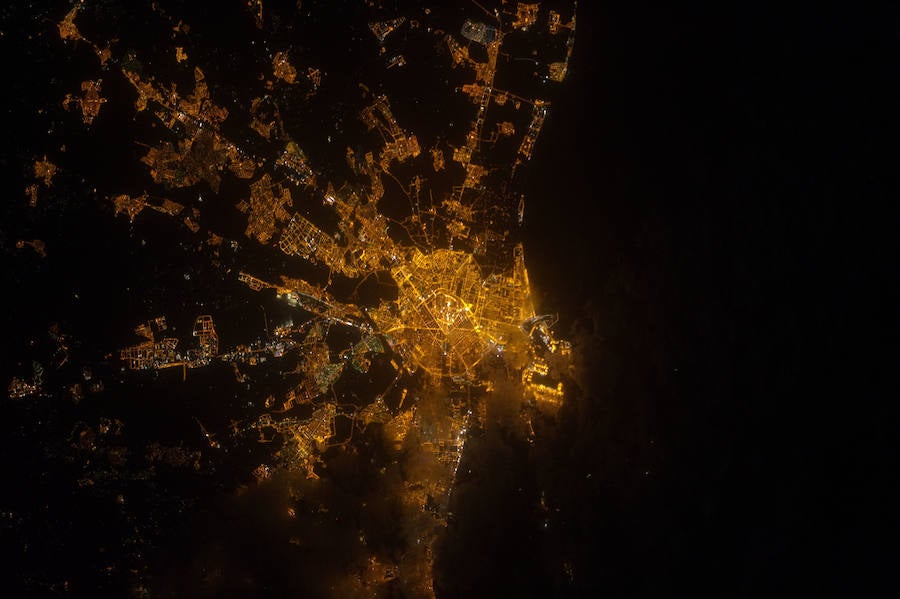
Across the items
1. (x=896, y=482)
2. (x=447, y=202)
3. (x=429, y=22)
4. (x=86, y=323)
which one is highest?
(x=429, y=22)

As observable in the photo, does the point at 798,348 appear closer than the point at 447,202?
Yes

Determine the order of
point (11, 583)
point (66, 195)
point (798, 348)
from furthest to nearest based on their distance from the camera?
point (11, 583), point (66, 195), point (798, 348)

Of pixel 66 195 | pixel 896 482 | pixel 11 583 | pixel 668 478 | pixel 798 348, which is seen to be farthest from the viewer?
pixel 11 583

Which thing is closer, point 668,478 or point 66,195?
point 668,478

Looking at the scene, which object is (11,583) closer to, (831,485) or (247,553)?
(247,553)

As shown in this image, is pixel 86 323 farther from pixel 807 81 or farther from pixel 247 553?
pixel 807 81

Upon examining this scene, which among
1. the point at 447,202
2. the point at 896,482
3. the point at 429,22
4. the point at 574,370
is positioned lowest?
the point at 896,482

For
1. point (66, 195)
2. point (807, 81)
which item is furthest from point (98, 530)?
point (807, 81)

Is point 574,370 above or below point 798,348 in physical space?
above

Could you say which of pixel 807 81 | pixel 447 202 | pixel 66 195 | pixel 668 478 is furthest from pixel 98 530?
pixel 807 81
